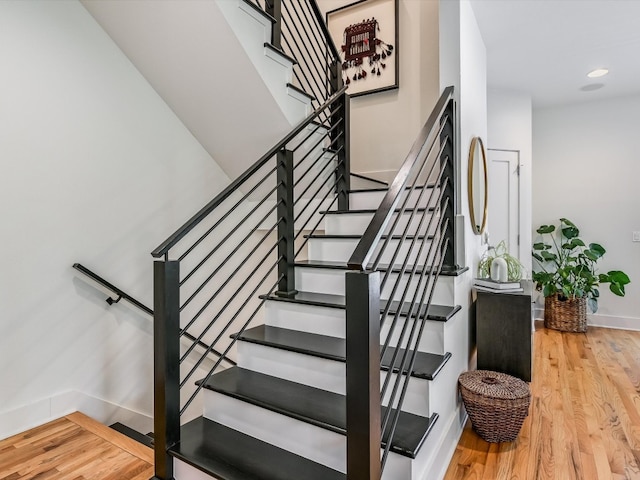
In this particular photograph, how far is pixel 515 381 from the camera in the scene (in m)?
2.14

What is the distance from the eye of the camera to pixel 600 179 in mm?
4680

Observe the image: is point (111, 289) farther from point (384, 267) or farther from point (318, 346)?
point (384, 267)

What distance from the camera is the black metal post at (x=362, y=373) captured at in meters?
1.13

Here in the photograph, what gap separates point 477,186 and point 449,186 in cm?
63

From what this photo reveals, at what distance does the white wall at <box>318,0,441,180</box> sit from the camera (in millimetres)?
3381

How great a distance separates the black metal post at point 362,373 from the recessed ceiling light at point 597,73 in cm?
410

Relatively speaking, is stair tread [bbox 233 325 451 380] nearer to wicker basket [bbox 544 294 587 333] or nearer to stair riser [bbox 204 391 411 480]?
stair riser [bbox 204 391 411 480]

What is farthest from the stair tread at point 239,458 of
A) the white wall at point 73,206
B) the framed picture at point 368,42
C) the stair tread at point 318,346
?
the framed picture at point 368,42

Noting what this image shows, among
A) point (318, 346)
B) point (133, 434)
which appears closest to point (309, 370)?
point (318, 346)

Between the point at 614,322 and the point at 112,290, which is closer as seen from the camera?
the point at 112,290

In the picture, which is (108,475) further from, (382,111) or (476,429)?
(382,111)

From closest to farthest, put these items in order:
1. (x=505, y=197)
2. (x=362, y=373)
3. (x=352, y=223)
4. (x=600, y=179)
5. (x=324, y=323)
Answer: (x=362, y=373)
(x=324, y=323)
(x=352, y=223)
(x=505, y=197)
(x=600, y=179)

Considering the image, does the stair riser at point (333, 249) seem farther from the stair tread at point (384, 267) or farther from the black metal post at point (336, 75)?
the black metal post at point (336, 75)

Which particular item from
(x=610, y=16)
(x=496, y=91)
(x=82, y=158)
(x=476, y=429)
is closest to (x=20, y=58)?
(x=82, y=158)
